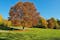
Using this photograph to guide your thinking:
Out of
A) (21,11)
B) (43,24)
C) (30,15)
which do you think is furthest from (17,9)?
(43,24)

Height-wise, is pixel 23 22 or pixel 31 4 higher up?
pixel 31 4

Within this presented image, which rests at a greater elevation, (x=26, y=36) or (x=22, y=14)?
(x=22, y=14)

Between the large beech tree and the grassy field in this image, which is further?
the large beech tree

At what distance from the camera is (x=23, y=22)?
45.9 metres

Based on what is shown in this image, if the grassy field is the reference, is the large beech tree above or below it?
above

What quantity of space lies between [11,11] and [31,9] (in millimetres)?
6243

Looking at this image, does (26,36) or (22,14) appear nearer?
(26,36)

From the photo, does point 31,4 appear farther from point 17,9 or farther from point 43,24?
point 43,24

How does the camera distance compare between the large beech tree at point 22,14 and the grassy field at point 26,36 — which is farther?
the large beech tree at point 22,14

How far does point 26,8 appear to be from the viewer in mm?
46469

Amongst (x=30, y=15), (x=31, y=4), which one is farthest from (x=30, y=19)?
(x=31, y=4)

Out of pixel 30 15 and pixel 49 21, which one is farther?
pixel 49 21

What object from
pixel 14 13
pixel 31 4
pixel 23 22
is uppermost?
pixel 31 4

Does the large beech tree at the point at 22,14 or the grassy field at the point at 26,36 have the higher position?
the large beech tree at the point at 22,14
